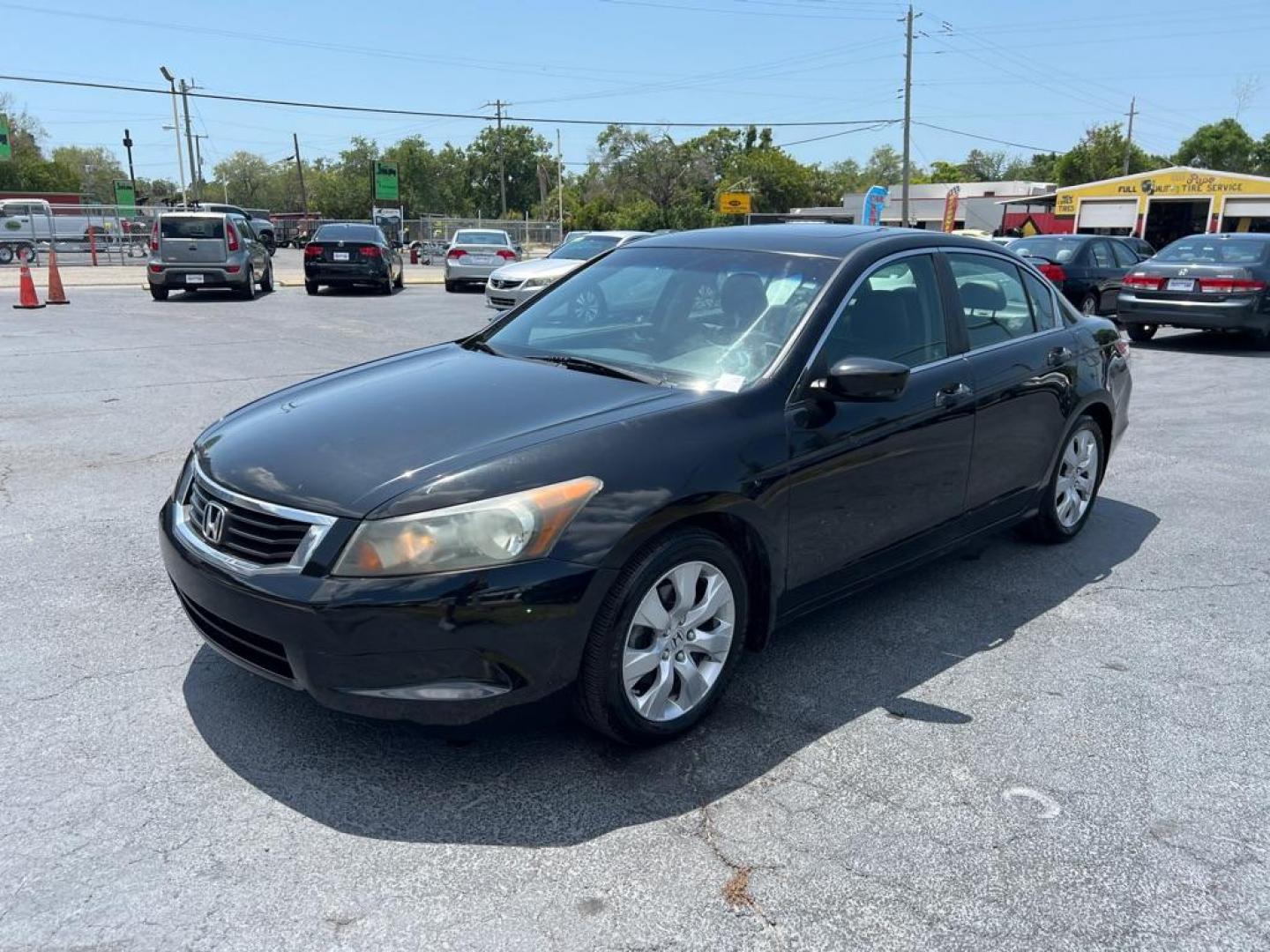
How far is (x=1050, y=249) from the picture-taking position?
1591 cm

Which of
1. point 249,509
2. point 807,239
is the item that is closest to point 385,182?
point 807,239

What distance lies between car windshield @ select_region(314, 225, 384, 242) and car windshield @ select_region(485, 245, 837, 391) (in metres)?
18.1

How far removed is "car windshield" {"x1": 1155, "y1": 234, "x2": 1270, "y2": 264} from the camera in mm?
13555

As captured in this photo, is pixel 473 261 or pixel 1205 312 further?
pixel 473 261

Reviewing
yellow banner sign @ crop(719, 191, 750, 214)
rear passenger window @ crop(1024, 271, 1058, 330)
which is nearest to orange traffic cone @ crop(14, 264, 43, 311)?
rear passenger window @ crop(1024, 271, 1058, 330)

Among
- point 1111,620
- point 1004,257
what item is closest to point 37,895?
point 1111,620

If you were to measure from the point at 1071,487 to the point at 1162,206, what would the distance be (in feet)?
165

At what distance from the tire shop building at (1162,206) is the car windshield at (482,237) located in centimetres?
2680

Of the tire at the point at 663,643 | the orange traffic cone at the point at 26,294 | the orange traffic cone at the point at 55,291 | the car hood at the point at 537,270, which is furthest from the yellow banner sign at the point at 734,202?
the tire at the point at 663,643

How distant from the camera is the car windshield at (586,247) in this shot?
55.8ft

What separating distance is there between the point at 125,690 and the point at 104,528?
2044 millimetres

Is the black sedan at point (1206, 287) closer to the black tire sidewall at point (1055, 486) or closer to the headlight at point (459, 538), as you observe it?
the black tire sidewall at point (1055, 486)

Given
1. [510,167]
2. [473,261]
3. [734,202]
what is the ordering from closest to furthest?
1. [473,261]
2. [734,202]
3. [510,167]

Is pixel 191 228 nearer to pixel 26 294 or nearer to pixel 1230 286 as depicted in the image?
pixel 26 294
